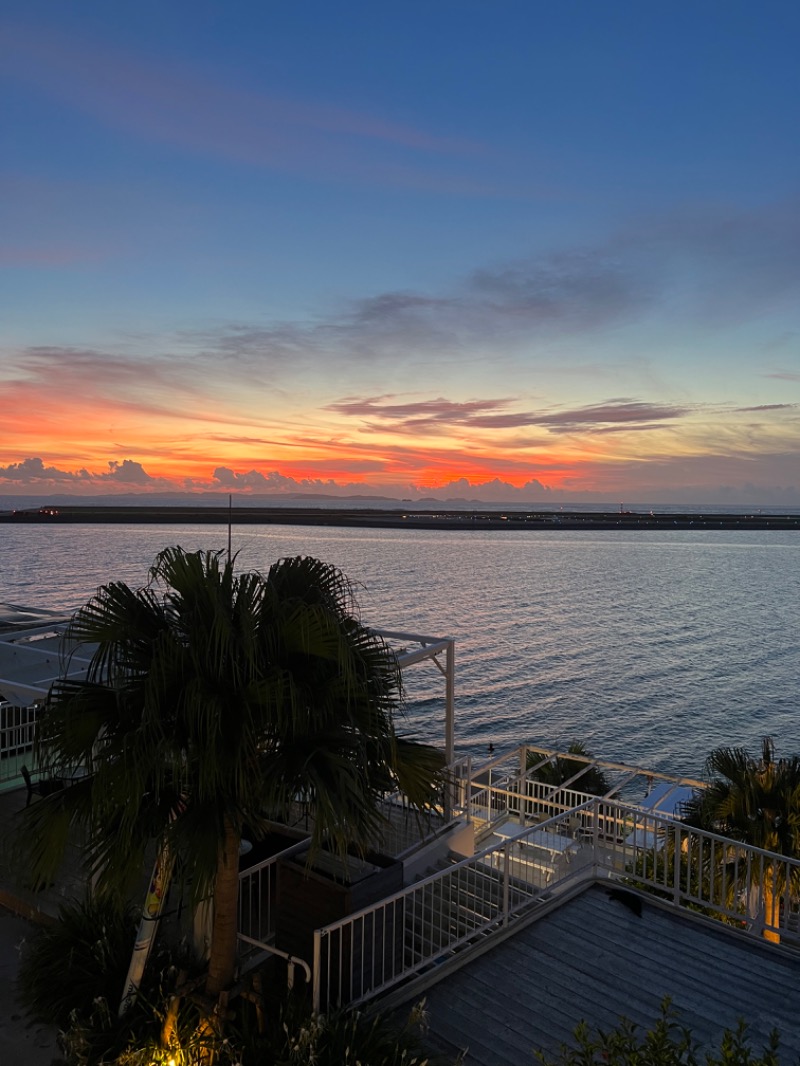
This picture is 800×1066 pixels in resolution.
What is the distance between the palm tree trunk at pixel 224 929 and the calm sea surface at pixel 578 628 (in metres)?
2.81

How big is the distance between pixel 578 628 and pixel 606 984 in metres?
51.7

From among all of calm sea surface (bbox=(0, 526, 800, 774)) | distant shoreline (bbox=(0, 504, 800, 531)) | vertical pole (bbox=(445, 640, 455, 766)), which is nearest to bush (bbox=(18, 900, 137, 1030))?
calm sea surface (bbox=(0, 526, 800, 774))

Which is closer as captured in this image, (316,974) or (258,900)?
(316,974)

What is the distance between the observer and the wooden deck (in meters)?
4.95

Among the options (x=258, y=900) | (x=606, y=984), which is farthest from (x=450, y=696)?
(x=606, y=984)

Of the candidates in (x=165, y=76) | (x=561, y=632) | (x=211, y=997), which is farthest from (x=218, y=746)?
(x=561, y=632)

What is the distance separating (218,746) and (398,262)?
31.1 m

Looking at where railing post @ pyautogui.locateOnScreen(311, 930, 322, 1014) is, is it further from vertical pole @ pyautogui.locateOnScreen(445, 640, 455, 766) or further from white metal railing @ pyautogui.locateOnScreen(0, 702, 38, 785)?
white metal railing @ pyautogui.locateOnScreen(0, 702, 38, 785)

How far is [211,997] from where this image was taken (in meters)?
4.94

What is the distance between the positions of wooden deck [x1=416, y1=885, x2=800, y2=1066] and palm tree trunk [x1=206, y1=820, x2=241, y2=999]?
58.3 inches

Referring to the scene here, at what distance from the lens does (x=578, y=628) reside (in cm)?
5556

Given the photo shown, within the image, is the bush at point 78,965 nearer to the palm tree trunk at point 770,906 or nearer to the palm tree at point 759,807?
the palm tree trunk at point 770,906

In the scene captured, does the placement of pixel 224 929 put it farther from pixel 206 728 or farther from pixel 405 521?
pixel 405 521

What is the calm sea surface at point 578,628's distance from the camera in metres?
32.0
